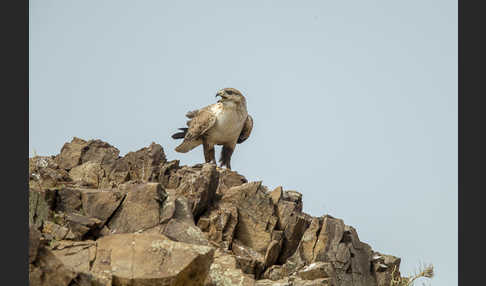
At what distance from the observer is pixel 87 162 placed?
682 inches

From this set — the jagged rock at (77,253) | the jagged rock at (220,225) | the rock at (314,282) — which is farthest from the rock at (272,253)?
the jagged rock at (77,253)

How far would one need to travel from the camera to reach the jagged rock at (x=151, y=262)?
10195mm

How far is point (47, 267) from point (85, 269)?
1.14 metres

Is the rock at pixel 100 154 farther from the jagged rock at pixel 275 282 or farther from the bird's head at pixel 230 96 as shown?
the jagged rock at pixel 275 282

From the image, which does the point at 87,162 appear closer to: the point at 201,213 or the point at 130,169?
the point at 130,169

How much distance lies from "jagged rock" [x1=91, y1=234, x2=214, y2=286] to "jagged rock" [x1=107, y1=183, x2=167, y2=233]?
1.67 meters

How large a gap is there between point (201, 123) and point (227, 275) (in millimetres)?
9349

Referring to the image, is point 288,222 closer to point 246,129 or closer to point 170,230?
point 170,230

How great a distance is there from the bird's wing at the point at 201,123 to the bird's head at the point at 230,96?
726 millimetres

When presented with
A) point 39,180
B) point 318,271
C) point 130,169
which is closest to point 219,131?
point 130,169

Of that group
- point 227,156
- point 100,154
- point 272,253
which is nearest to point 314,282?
point 272,253

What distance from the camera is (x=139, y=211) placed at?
13070 millimetres

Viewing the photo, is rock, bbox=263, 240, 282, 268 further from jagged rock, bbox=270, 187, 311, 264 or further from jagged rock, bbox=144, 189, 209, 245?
jagged rock, bbox=144, 189, 209, 245

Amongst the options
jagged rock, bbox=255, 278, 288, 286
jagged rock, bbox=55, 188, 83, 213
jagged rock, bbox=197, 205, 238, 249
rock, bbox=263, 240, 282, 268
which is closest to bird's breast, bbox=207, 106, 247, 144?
jagged rock, bbox=197, 205, 238, 249
